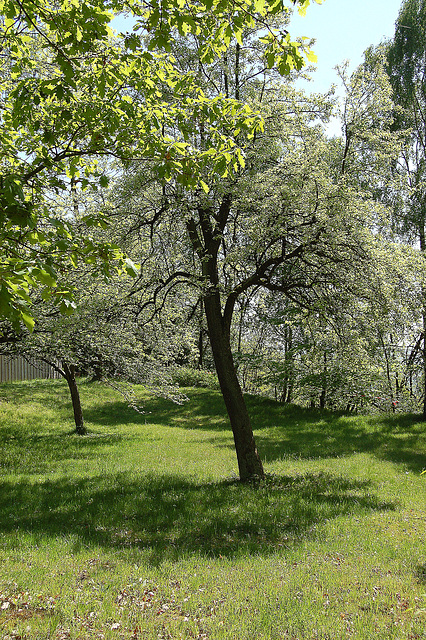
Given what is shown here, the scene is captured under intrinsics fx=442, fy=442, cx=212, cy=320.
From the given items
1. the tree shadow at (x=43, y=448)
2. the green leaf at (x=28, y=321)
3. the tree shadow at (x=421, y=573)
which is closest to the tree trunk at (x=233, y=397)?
the tree shadow at (x=421, y=573)

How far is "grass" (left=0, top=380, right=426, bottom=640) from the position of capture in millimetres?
4375

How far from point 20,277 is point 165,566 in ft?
14.8

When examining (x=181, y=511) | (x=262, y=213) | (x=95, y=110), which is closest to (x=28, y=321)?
(x=95, y=110)

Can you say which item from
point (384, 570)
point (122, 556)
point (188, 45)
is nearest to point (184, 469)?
point (122, 556)

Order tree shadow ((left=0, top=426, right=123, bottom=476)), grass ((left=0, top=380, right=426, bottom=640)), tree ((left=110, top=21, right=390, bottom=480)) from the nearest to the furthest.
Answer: grass ((left=0, top=380, right=426, bottom=640)), tree ((left=110, top=21, right=390, bottom=480)), tree shadow ((left=0, top=426, right=123, bottom=476))

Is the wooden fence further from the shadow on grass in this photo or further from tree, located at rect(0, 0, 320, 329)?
tree, located at rect(0, 0, 320, 329)

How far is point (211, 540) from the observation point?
6.83 meters

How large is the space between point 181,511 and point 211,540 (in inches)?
58.3

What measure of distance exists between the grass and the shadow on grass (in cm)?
4

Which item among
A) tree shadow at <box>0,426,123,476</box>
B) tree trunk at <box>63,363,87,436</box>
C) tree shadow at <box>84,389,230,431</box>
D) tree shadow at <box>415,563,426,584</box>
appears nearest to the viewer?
tree shadow at <box>415,563,426,584</box>

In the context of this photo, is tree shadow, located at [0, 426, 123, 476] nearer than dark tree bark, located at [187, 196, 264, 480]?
No

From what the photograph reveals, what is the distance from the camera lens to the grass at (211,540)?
14.4 ft

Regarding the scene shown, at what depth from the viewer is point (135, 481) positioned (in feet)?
34.2

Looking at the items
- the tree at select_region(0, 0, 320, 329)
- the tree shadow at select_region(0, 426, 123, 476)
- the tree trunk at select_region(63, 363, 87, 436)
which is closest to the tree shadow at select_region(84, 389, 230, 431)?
the tree trunk at select_region(63, 363, 87, 436)
